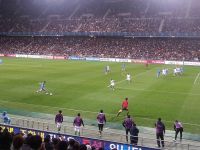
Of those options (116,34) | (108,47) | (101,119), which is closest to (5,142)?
(101,119)

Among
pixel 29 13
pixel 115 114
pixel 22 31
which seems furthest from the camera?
pixel 29 13

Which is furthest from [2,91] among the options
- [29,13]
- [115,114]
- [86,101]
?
[29,13]

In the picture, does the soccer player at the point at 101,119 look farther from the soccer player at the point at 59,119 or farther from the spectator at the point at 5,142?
the spectator at the point at 5,142

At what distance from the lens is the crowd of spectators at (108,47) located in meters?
76.3

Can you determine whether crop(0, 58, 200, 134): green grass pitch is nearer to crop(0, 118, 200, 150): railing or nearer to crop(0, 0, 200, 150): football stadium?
crop(0, 0, 200, 150): football stadium

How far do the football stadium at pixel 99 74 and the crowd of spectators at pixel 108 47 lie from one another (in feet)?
0.87

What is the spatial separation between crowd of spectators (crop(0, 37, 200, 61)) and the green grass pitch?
2909 centimetres

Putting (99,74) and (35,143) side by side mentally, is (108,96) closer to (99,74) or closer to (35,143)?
(99,74)

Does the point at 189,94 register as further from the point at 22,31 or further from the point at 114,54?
the point at 22,31

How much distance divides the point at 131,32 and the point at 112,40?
6.70m

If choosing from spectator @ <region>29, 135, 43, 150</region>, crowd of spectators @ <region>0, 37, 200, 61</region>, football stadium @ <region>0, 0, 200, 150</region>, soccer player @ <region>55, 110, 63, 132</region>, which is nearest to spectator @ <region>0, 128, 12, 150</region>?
football stadium @ <region>0, 0, 200, 150</region>

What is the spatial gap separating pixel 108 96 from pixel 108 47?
53.1 metres

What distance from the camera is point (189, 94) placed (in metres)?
35.5

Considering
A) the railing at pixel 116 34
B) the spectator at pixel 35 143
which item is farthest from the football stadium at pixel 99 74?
the railing at pixel 116 34
